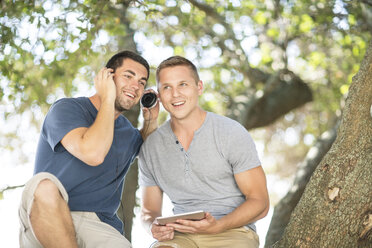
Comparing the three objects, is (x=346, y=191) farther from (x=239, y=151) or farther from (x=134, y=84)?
(x=134, y=84)

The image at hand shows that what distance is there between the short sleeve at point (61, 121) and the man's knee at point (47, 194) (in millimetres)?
357

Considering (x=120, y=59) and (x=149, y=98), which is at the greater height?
(x=120, y=59)

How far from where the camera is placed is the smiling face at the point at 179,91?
368cm

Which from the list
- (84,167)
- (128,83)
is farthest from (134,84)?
(84,167)

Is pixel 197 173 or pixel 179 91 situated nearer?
pixel 197 173

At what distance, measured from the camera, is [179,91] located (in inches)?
147

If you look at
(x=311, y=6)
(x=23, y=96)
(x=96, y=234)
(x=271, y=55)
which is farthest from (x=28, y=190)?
(x=271, y=55)

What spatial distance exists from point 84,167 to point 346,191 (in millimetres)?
1878

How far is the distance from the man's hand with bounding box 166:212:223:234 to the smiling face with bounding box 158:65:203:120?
34.8 inches

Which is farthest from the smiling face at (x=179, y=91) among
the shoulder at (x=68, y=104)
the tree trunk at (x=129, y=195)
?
the tree trunk at (x=129, y=195)

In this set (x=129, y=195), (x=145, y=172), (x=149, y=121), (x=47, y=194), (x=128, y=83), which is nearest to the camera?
(x=47, y=194)

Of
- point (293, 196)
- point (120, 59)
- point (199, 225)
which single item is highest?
point (120, 59)

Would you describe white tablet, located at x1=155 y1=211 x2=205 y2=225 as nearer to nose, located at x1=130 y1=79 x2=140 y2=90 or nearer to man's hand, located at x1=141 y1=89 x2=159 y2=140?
man's hand, located at x1=141 y1=89 x2=159 y2=140

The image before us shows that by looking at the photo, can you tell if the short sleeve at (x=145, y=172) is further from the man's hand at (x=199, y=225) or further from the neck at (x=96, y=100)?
the man's hand at (x=199, y=225)
